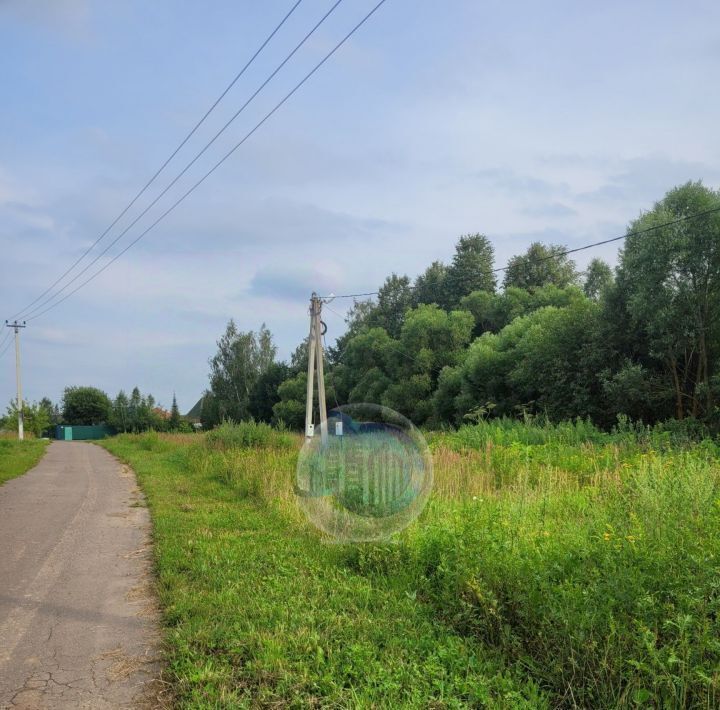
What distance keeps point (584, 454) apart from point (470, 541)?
6.91m

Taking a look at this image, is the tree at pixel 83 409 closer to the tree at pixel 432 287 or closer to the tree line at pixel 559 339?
the tree line at pixel 559 339

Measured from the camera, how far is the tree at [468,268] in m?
54.5

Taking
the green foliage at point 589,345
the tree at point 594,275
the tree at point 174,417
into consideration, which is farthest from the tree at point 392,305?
the tree at point 174,417

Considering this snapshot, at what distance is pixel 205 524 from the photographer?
8508 mm

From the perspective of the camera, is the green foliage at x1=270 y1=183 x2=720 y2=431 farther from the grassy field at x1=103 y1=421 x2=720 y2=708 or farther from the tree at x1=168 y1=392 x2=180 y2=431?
the tree at x1=168 y1=392 x2=180 y2=431

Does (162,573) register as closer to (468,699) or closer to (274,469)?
(468,699)

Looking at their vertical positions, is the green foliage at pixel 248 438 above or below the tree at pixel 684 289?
below

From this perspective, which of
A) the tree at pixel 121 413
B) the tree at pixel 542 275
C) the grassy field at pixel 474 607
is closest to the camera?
the grassy field at pixel 474 607

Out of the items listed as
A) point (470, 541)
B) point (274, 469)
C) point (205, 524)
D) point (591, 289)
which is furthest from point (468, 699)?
point (591, 289)
